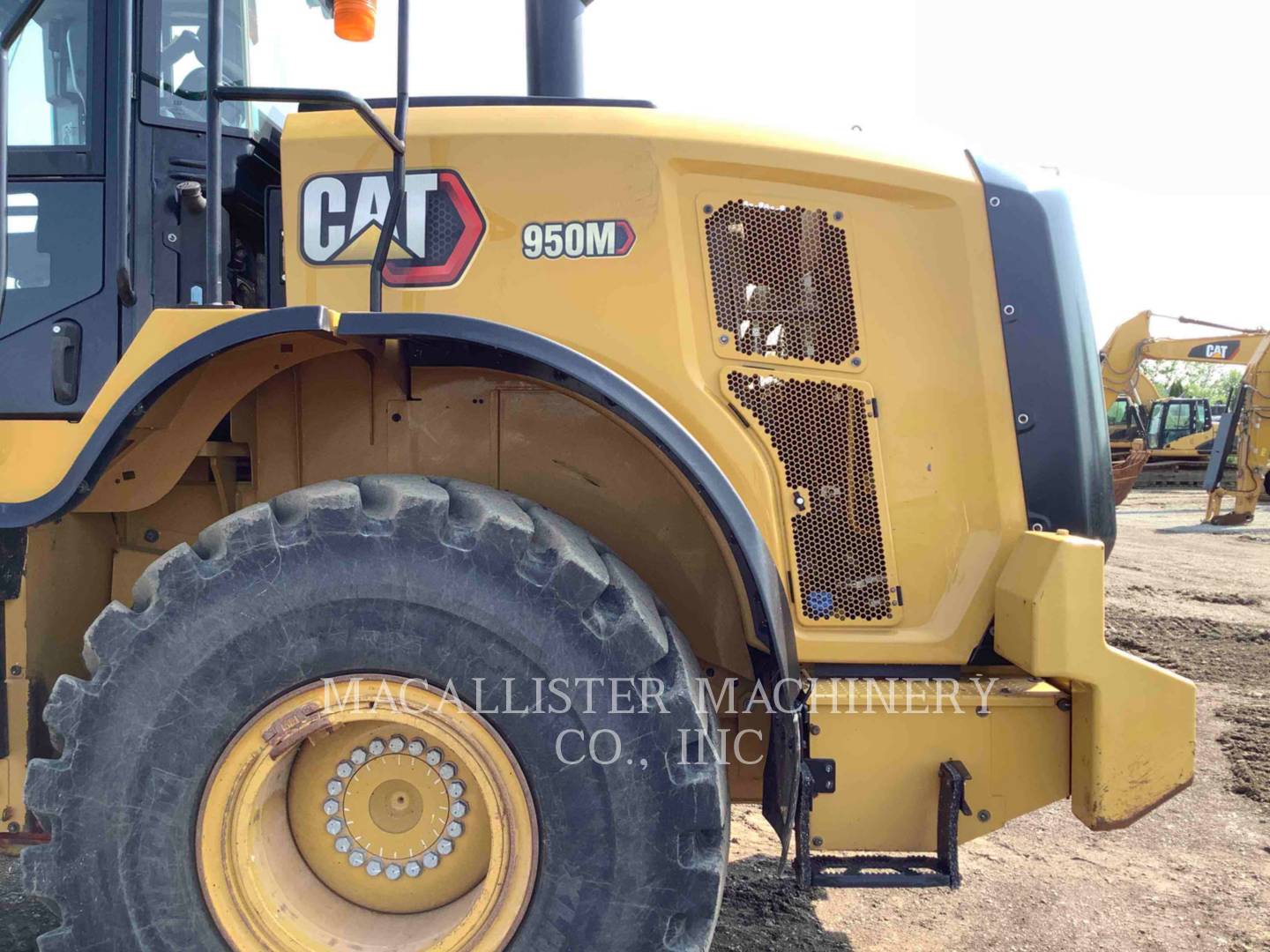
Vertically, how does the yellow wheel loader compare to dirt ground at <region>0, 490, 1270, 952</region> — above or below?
above

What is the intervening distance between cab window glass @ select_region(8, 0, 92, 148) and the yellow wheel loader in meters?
0.01

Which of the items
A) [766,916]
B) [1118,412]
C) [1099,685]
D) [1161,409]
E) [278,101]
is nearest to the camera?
[278,101]

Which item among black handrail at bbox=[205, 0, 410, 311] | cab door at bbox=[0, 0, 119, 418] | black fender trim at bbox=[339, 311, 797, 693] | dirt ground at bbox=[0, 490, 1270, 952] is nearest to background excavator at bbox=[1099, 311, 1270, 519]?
dirt ground at bbox=[0, 490, 1270, 952]

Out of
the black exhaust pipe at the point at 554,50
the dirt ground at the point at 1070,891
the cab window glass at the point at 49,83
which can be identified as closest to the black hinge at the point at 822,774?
the dirt ground at the point at 1070,891

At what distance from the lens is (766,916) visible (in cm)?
299

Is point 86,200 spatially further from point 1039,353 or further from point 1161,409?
point 1161,409

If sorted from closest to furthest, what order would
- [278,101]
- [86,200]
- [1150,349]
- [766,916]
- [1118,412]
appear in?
[278,101] → [86,200] → [766,916] → [1150,349] → [1118,412]

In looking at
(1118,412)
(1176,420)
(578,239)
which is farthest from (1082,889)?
(1176,420)

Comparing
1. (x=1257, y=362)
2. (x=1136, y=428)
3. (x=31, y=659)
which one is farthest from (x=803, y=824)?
(x=1136, y=428)

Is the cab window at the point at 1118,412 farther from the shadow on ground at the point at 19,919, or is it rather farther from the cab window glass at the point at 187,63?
the shadow on ground at the point at 19,919

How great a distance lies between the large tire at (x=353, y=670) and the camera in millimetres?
1903

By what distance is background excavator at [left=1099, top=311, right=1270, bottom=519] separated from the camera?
1919cm

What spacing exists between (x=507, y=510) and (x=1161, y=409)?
26.5m

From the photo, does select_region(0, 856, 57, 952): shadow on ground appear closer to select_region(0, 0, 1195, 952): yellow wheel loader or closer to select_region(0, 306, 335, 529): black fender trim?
select_region(0, 0, 1195, 952): yellow wheel loader
